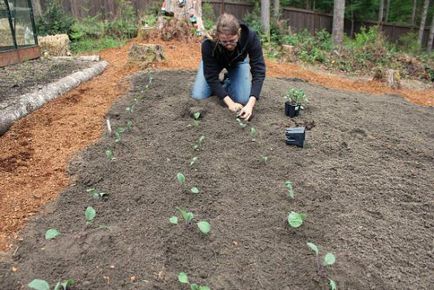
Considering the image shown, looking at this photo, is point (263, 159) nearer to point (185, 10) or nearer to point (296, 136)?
point (296, 136)

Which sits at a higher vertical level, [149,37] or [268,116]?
[149,37]

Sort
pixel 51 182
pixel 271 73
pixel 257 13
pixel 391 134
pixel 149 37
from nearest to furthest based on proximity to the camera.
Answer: pixel 51 182, pixel 391 134, pixel 271 73, pixel 149 37, pixel 257 13

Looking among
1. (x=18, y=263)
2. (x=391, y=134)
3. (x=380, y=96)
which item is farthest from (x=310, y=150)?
(x=380, y=96)

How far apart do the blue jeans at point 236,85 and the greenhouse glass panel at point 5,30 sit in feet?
12.2

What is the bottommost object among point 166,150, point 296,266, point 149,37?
point 296,266

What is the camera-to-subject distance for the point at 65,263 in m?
1.98

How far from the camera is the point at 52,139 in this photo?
3662mm

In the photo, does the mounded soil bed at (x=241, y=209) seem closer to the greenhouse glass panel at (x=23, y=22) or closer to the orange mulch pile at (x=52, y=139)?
the orange mulch pile at (x=52, y=139)

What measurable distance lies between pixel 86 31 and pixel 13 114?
586 cm

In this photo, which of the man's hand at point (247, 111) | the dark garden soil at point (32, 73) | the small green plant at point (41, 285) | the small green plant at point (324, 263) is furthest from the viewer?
the dark garden soil at point (32, 73)

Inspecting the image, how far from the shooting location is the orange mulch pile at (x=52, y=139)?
2617 millimetres

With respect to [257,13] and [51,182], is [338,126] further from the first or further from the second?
[257,13]

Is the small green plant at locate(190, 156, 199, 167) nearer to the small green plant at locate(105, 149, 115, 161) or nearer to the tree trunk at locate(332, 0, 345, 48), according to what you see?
the small green plant at locate(105, 149, 115, 161)

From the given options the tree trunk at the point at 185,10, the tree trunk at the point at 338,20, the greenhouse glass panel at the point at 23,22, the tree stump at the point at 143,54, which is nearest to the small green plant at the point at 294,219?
the tree stump at the point at 143,54
